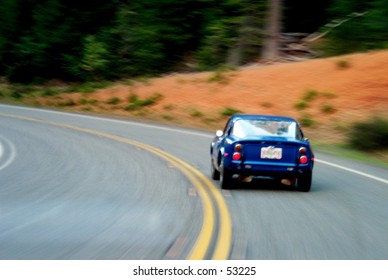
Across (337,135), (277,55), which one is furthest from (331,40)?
(337,135)

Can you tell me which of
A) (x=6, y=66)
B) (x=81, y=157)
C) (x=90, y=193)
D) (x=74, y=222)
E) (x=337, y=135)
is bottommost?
(x=6, y=66)

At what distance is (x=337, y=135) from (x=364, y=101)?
14.8 ft

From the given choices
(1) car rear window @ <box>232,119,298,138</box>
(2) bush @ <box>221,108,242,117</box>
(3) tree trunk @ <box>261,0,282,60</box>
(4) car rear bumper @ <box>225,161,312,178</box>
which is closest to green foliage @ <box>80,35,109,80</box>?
(3) tree trunk @ <box>261,0,282,60</box>

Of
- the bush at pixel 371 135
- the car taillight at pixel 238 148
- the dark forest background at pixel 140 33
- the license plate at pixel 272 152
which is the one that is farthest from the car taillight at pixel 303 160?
the dark forest background at pixel 140 33

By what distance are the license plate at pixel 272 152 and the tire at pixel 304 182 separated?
0.57 metres

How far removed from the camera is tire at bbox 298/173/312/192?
12.9 m

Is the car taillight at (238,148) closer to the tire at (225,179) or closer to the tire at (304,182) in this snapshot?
the tire at (225,179)

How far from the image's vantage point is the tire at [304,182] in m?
12.9

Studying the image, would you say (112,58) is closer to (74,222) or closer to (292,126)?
(292,126)

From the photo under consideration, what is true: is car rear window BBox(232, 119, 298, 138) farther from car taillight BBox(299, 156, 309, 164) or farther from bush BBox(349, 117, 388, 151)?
bush BBox(349, 117, 388, 151)

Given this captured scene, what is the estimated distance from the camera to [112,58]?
49406mm

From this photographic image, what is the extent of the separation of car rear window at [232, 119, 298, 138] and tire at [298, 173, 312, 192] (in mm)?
919

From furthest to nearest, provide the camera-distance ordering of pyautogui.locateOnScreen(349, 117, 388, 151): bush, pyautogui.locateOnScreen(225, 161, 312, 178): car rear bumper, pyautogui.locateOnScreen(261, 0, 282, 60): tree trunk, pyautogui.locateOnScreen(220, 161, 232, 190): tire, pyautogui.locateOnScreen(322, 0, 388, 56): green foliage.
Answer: pyautogui.locateOnScreen(261, 0, 282, 60): tree trunk
pyautogui.locateOnScreen(322, 0, 388, 56): green foliage
pyautogui.locateOnScreen(349, 117, 388, 151): bush
pyautogui.locateOnScreen(220, 161, 232, 190): tire
pyautogui.locateOnScreen(225, 161, 312, 178): car rear bumper

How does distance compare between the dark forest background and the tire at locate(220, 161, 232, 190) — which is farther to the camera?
the dark forest background
